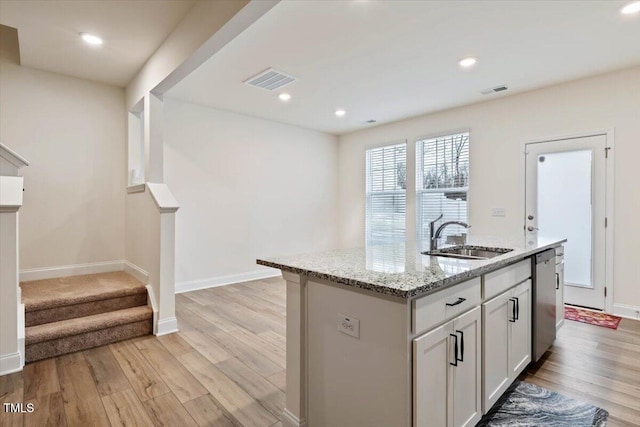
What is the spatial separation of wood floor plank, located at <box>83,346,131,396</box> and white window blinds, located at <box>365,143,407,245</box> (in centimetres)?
439

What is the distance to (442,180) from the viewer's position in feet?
17.0

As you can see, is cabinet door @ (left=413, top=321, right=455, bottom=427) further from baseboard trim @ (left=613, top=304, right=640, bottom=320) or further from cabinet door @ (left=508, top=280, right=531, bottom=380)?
baseboard trim @ (left=613, top=304, right=640, bottom=320)

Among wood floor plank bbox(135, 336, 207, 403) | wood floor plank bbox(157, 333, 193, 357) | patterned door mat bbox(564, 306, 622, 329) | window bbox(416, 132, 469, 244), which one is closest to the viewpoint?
wood floor plank bbox(135, 336, 207, 403)

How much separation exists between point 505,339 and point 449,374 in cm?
75

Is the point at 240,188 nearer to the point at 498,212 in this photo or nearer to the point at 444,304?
the point at 498,212

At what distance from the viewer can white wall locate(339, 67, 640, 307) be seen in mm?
3547

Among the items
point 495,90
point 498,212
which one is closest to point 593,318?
point 498,212

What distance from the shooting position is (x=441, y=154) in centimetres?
518

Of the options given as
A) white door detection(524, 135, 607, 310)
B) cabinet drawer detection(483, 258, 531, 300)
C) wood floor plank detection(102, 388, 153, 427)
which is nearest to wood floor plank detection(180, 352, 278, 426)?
wood floor plank detection(102, 388, 153, 427)

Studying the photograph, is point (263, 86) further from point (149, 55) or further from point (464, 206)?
point (464, 206)

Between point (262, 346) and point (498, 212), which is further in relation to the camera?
point (498, 212)

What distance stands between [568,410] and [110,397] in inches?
111

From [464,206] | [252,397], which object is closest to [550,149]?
[464,206]

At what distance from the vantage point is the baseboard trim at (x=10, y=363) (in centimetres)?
234
